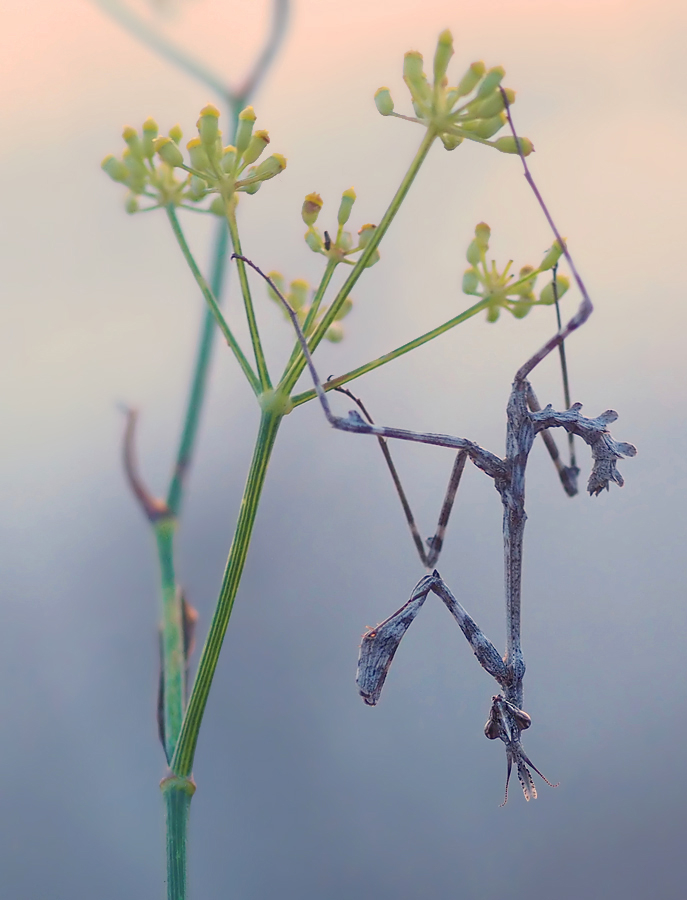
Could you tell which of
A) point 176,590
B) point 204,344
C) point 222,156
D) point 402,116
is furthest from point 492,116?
point 176,590

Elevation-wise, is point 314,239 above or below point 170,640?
above

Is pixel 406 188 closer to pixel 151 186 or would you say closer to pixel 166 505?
pixel 151 186

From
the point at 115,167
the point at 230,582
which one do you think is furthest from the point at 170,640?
the point at 115,167

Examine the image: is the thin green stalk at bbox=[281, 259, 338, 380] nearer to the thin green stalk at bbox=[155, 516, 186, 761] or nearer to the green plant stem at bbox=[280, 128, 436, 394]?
the green plant stem at bbox=[280, 128, 436, 394]

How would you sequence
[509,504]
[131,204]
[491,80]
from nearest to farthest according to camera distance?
[491,80], [131,204], [509,504]

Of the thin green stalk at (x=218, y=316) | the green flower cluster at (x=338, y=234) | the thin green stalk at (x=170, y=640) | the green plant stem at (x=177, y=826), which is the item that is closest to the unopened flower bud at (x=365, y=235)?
the green flower cluster at (x=338, y=234)

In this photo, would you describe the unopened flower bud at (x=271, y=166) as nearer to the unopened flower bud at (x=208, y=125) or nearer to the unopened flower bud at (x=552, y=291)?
the unopened flower bud at (x=208, y=125)

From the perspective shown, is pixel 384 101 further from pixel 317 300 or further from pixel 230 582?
pixel 230 582
